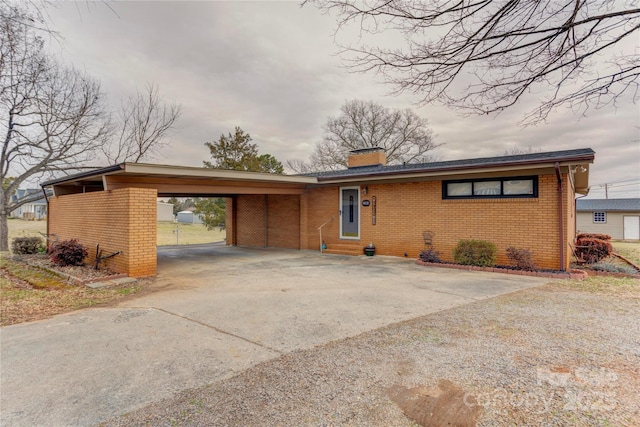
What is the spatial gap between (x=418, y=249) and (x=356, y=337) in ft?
23.8

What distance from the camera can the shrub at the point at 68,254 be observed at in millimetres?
8406

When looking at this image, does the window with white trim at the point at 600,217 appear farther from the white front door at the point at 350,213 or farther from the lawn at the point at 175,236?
the lawn at the point at 175,236

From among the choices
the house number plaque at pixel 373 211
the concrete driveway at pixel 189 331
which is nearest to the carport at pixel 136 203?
the concrete driveway at pixel 189 331

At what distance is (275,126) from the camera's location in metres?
19.8

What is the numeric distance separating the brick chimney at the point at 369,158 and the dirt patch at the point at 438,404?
13468 millimetres

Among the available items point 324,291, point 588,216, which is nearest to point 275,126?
point 324,291

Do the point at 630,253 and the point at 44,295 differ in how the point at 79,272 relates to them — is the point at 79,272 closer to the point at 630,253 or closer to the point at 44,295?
the point at 44,295

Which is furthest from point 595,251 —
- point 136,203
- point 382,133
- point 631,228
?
point 631,228

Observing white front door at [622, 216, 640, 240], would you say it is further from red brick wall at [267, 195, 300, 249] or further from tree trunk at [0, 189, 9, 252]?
tree trunk at [0, 189, 9, 252]

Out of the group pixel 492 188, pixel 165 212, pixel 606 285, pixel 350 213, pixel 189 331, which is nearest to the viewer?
pixel 189 331

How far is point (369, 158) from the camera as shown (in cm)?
1566

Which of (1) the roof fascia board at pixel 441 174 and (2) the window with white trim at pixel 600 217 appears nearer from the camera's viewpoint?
(1) the roof fascia board at pixel 441 174

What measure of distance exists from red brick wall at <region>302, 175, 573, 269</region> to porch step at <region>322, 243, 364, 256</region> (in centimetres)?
12

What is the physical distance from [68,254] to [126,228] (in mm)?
2417
